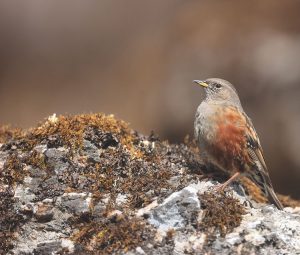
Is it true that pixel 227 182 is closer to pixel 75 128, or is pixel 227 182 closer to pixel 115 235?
pixel 115 235

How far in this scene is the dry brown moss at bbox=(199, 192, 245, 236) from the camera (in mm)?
5922

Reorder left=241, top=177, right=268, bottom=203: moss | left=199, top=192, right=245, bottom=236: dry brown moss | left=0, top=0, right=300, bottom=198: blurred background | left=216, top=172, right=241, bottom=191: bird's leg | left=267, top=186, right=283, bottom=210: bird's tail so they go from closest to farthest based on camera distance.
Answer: left=199, top=192, right=245, bottom=236: dry brown moss, left=216, top=172, right=241, bottom=191: bird's leg, left=267, top=186, right=283, bottom=210: bird's tail, left=241, top=177, right=268, bottom=203: moss, left=0, top=0, right=300, bottom=198: blurred background

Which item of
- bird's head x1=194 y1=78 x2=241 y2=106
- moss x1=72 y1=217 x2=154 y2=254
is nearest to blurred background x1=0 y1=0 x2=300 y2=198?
bird's head x1=194 y1=78 x2=241 y2=106

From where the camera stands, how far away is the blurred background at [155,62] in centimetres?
1247

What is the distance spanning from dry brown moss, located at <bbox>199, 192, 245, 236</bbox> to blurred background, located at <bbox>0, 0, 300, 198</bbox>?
18.1 ft

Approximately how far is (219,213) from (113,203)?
0.96 m

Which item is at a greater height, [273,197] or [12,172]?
[12,172]

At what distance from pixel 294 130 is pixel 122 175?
6.14 metres

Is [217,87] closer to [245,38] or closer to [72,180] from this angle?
[72,180]

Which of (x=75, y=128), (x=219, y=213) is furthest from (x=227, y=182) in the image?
(x=75, y=128)

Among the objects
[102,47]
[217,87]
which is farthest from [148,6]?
[217,87]

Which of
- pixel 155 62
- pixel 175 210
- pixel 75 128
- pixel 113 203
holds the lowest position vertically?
pixel 175 210

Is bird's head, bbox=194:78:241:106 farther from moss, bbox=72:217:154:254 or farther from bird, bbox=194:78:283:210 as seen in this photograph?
moss, bbox=72:217:154:254

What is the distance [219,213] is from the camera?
603 centimetres
